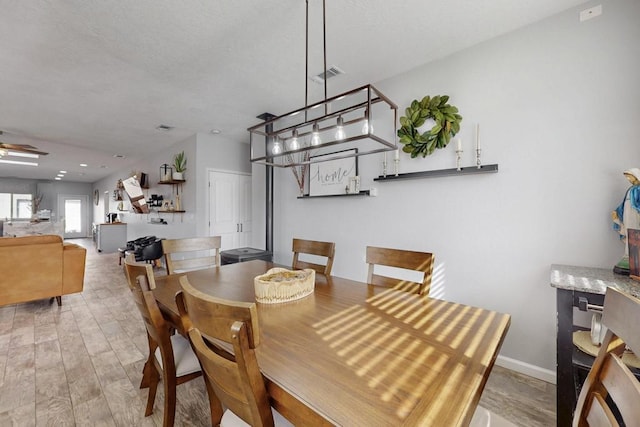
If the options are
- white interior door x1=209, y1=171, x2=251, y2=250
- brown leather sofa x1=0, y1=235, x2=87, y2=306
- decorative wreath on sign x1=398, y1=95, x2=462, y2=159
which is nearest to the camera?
Result: decorative wreath on sign x1=398, y1=95, x2=462, y2=159

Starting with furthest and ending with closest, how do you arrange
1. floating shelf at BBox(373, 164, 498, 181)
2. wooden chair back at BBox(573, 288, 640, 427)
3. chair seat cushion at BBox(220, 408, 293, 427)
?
floating shelf at BBox(373, 164, 498, 181)
chair seat cushion at BBox(220, 408, 293, 427)
wooden chair back at BBox(573, 288, 640, 427)

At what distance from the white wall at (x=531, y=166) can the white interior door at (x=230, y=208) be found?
11.6 feet

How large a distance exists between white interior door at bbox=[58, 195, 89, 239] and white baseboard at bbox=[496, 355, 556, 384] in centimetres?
1625

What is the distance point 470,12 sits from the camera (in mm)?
1938

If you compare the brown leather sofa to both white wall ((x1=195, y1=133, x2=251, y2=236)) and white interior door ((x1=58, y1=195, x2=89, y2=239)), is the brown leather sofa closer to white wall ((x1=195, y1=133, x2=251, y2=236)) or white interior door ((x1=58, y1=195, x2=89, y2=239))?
white wall ((x1=195, y1=133, x2=251, y2=236))

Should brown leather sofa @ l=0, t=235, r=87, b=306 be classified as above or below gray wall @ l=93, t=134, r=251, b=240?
below

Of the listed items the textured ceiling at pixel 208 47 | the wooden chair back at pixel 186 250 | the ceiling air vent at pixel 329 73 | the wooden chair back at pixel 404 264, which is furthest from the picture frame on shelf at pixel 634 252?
the wooden chair back at pixel 186 250

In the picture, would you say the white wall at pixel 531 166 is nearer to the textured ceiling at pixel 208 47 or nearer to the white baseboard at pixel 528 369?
the white baseboard at pixel 528 369

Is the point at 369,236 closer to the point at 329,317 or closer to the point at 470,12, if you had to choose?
the point at 329,317

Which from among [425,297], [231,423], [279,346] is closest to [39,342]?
[231,423]

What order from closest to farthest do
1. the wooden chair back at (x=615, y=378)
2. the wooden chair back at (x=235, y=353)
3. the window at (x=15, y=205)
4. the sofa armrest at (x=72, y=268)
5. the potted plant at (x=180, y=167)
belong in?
1. the wooden chair back at (x=615, y=378)
2. the wooden chair back at (x=235, y=353)
3. the sofa armrest at (x=72, y=268)
4. the potted plant at (x=180, y=167)
5. the window at (x=15, y=205)

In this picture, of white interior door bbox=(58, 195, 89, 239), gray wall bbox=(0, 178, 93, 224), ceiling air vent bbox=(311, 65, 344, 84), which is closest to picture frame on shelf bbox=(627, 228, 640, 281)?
ceiling air vent bbox=(311, 65, 344, 84)

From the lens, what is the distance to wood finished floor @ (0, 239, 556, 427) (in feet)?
5.45

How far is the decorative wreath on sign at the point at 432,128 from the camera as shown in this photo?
7.85 feet
